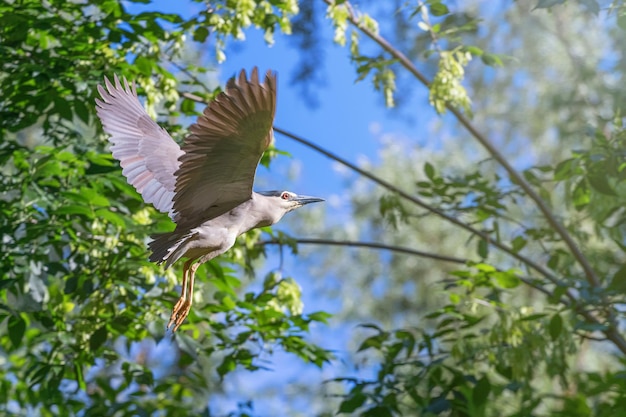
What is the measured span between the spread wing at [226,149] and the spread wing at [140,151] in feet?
1.18

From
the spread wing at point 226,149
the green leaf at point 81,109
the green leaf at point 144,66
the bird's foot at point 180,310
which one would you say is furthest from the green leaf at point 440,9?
the bird's foot at point 180,310

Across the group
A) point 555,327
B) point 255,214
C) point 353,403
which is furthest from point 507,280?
point 255,214

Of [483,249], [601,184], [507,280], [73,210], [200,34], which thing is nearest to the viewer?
[73,210]

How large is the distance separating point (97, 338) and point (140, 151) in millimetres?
1007

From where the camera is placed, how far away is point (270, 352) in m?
4.01

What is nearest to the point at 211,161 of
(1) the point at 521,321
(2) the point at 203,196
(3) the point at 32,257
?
(2) the point at 203,196

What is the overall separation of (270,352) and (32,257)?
1.09 m

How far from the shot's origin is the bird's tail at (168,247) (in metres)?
2.38

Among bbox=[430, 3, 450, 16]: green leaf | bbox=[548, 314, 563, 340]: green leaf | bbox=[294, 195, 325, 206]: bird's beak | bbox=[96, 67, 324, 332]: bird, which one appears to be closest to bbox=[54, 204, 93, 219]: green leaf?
bbox=[96, 67, 324, 332]: bird

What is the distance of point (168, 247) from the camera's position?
246cm

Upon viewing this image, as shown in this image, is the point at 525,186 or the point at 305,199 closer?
the point at 305,199

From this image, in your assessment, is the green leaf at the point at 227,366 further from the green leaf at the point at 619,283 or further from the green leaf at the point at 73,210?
the green leaf at the point at 619,283

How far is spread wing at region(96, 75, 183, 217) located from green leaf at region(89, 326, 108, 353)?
903mm

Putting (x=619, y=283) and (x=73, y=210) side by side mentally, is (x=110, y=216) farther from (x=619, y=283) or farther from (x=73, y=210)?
(x=619, y=283)
